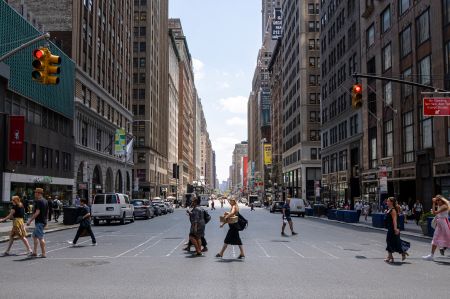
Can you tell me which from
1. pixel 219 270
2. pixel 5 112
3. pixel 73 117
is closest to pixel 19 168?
pixel 5 112

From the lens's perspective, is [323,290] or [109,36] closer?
[323,290]

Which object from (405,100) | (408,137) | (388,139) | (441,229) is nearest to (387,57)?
(405,100)

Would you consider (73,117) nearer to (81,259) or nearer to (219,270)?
(81,259)

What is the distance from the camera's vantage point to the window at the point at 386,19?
4881 centimetres

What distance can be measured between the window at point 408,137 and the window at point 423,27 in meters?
5.82

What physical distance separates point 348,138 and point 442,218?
154 ft

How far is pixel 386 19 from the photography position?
49844 millimetres

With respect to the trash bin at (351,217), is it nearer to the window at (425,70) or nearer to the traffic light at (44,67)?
the window at (425,70)

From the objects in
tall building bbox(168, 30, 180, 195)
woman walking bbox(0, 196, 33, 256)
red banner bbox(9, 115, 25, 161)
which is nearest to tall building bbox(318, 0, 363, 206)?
red banner bbox(9, 115, 25, 161)

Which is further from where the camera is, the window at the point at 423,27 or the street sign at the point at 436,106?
the window at the point at 423,27

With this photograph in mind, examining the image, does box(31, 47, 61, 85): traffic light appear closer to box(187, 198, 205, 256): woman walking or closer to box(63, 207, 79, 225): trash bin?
box(187, 198, 205, 256): woman walking

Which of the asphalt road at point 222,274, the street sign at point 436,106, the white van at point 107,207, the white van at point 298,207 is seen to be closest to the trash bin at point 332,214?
the white van at point 298,207

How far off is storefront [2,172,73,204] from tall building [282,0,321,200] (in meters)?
46.1

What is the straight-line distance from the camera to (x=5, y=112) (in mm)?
39719
